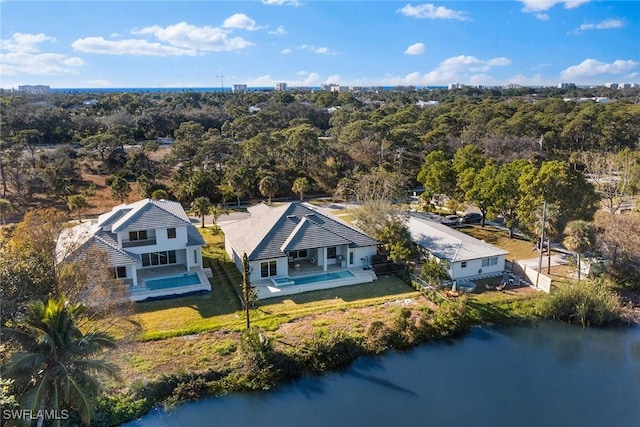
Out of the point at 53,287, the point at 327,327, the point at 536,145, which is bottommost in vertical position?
the point at 327,327

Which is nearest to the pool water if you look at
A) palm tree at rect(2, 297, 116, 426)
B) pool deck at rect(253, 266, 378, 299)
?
pool deck at rect(253, 266, 378, 299)

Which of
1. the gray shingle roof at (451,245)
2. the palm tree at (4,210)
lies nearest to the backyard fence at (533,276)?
the gray shingle roof at (451,245)

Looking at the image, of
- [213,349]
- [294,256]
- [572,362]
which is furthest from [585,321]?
[213,349]

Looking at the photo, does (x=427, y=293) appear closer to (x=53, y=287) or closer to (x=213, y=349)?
(x=213, y=349)

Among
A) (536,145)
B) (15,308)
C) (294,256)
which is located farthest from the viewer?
(536,145)

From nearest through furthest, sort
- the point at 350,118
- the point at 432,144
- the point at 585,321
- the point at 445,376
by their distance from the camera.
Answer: the point at 445,376, the point at 585,321, the point at 432,144, the point at 350,118

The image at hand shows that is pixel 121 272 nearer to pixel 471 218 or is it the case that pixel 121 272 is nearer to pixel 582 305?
pixel 582 305

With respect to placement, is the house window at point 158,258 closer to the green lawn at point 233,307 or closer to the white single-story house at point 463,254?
the green lawn at point 233,307
